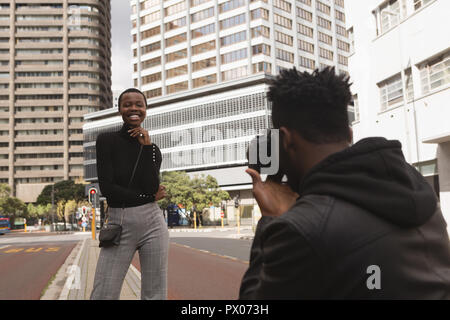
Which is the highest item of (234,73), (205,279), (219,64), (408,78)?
(219,64)

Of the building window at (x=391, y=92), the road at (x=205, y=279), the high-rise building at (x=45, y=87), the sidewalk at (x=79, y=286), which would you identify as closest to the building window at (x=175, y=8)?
the high-rise building at (x=45, y=87)

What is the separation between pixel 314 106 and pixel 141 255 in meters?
1.81

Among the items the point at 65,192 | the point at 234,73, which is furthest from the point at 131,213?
the point at 65,192

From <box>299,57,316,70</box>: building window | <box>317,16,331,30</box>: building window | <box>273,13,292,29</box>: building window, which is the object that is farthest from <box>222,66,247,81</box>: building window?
<box>317,16,331,30</box>: building window

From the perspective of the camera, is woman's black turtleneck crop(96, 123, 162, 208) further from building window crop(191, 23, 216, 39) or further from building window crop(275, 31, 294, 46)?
building window crop(191, 23, 216, 39)

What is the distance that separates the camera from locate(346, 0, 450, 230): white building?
1691 cm

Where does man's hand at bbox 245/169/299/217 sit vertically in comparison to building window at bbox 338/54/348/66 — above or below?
below

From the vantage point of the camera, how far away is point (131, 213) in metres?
2.86

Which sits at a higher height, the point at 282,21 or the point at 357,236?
the point at 282,21

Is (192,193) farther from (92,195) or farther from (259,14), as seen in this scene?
(92,195)

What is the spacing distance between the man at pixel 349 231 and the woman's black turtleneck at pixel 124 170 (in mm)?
1526

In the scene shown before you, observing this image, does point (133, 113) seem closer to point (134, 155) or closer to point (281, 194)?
point (134, 155)

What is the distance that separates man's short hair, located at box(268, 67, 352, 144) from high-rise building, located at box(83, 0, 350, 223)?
52481 millimetres

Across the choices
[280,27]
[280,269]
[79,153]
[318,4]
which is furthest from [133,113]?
[79,153]
